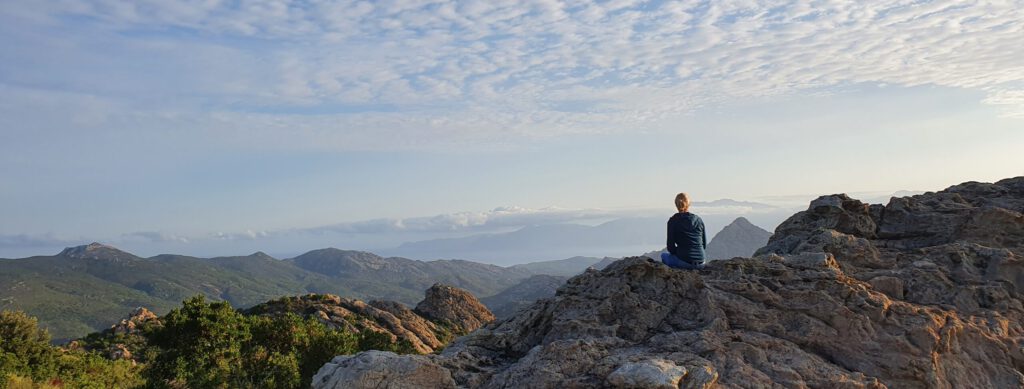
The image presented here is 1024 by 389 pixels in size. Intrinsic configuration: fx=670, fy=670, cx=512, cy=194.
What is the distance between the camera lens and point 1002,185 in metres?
24.0

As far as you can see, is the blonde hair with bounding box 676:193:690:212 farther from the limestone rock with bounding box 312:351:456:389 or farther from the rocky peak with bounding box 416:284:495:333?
the rocky peak with bounding box 416:284:495:333

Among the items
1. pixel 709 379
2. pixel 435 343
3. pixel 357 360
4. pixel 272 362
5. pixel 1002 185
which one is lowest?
pixel 435 343

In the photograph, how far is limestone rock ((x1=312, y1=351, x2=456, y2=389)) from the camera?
1205 centimetres

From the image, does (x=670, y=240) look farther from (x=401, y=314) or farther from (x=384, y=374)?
(x=401, y=314)

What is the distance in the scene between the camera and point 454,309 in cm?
9919

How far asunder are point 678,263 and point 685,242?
55cm

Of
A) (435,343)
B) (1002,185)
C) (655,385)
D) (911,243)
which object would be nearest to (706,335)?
(655,385)

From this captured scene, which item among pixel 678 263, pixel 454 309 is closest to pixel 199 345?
pixel 678 263

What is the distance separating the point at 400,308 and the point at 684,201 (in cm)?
7917

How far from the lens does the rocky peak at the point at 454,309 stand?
319ft

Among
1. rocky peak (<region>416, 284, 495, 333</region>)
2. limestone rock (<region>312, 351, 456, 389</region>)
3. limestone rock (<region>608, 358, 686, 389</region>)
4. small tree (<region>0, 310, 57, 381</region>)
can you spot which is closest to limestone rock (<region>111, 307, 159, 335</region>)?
small tree (<region>0, 310, 57, 381</region>)

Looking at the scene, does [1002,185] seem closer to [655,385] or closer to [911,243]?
[911,243]

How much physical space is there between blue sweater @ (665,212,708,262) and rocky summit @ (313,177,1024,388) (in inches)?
21.1

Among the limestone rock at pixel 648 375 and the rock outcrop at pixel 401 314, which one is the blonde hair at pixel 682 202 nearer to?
the limestone rock at pixel 648 375
